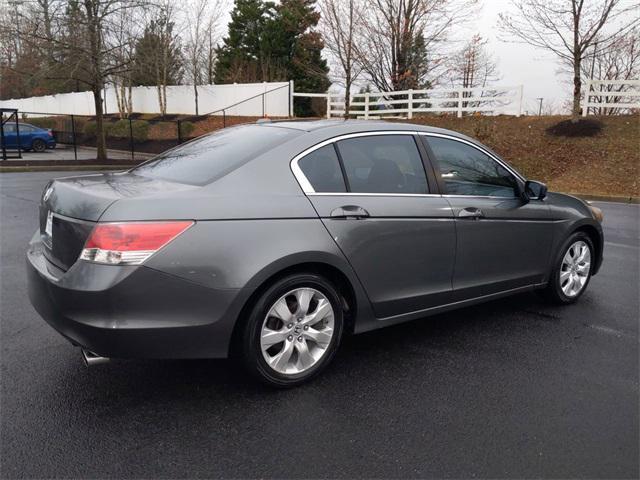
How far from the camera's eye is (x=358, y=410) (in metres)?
3.05

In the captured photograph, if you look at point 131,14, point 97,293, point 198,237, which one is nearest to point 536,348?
point 198,237

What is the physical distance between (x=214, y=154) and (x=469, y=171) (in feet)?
6.46

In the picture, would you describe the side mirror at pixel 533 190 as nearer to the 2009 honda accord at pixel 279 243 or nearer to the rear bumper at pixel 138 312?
the 2009 honda accord at pixel 279 243

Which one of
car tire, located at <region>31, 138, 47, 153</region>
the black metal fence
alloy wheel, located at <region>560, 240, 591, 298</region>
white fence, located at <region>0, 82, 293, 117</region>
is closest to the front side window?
alloy wheel, located at <region>560, 240, 591, 298</region>

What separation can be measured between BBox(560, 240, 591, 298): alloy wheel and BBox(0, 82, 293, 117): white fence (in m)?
27.0

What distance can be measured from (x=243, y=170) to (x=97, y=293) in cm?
106

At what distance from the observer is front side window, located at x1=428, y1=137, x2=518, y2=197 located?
400 cm

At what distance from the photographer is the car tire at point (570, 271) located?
4.80 meters

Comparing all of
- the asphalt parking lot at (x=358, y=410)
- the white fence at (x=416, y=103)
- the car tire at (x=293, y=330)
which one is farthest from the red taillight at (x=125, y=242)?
the white fence at (x=416, y=103)

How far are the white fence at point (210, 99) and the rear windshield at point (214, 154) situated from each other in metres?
27.5

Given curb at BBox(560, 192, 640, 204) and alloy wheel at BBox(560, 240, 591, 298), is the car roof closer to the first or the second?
alloy wheel at BBox(560, 240, 591, 298)

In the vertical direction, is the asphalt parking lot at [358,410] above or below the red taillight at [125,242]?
below

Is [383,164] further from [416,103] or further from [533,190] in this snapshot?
[416,103]

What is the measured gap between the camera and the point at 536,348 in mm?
3980
